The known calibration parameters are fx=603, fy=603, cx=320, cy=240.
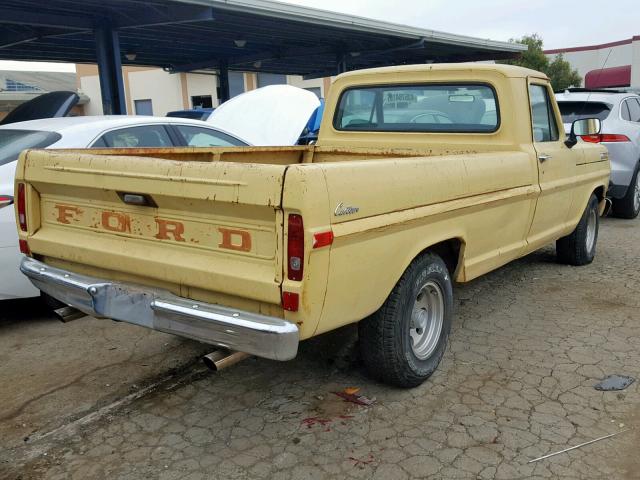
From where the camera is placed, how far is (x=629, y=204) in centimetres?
846

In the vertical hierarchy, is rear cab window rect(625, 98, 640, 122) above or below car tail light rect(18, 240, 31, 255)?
above

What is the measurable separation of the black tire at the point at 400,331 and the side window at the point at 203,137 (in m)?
2.96

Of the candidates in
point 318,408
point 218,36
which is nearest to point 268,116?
point 318,408

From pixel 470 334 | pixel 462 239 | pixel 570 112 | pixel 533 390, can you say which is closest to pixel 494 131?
pixel 462 239

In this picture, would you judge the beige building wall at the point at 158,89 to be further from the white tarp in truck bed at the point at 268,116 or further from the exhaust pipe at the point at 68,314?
the exhaust pipe at the point at 68,314

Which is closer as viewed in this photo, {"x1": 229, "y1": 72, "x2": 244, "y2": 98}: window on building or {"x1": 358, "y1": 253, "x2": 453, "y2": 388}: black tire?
{"x1": 358, "y1": 253, "x2": 453, "y2": 388}: black tire

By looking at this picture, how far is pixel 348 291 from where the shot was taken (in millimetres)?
2768

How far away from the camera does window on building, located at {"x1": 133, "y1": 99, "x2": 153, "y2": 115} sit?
32.3 meters

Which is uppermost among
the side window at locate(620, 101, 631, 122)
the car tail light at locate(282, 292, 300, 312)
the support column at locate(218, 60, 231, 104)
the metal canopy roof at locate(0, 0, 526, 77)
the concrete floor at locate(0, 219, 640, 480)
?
the metal canopy roof at locate(0, 0, 526, 77)

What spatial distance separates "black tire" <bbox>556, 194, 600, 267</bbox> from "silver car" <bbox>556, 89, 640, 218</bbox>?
2.27m

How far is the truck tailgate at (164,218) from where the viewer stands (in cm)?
262

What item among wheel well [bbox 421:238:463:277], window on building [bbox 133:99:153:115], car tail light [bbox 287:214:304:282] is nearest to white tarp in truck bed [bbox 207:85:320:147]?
wheel well [bbox 421:238:463:277]

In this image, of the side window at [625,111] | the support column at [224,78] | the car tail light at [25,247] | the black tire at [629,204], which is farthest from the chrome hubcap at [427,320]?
the support column at [224,78]

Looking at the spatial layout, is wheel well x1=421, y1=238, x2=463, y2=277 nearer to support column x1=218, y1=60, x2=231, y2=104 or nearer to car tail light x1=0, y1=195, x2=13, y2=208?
car tail light x1=0, y1=195, x2=13, y2=208
